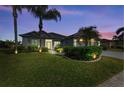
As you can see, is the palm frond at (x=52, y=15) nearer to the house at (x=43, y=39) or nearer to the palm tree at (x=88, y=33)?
the house at (x=43, y=39)

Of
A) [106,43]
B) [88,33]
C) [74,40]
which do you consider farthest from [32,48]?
[106,43]

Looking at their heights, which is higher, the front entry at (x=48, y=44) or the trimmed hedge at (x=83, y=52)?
the front entry at (x=48, y=44)

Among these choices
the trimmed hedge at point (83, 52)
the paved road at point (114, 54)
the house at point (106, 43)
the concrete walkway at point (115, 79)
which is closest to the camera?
the concrete walkway at point (115, 79)

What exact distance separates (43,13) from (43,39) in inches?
24.8

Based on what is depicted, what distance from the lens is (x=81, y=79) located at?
674 cm

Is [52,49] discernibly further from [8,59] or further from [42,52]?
[8,59]

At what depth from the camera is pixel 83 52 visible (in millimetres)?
7000

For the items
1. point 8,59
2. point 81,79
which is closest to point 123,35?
point 81,79

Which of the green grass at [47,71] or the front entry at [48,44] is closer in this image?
the green grass at [47,71]

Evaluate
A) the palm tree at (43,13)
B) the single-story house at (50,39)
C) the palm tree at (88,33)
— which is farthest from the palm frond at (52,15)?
the palm tree at (88,33)

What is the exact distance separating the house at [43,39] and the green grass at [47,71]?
0.84 feet

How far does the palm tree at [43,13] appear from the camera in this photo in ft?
21.8

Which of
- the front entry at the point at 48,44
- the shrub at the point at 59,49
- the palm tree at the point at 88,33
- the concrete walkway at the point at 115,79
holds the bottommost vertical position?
the concrete walkway at the point at 115,79

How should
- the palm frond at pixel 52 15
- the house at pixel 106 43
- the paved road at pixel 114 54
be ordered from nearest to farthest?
the palm frond at pixel 52 15
the house at pixel 106 43
the paved road at pixel 114 54
